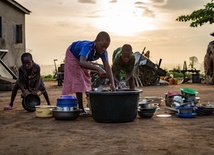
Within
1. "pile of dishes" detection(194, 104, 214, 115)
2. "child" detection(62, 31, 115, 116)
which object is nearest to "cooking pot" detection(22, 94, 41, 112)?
"child" detection(62, 31, 115, 116)

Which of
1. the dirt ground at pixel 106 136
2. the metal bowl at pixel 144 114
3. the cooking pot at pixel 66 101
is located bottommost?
the dirt ground at pixel 106 136

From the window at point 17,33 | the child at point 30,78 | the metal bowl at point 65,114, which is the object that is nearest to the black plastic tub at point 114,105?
the metal bowl at point 65,114

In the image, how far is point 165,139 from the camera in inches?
164

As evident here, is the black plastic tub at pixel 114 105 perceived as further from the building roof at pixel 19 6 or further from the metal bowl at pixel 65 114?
the building roof at pixel 19 6

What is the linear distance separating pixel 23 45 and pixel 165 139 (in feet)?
61.1

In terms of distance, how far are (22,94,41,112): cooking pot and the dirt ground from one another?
0.95 meters

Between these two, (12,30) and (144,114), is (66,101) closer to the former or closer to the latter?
(144,114)

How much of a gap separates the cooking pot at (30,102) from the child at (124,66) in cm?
147

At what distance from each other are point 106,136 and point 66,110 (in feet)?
5.03

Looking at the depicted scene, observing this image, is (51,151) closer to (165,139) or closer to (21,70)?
(165,139)

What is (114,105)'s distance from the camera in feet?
17.5

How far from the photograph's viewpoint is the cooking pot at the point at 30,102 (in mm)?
6998

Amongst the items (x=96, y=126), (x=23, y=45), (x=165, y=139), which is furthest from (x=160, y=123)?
(x=23, y=45)

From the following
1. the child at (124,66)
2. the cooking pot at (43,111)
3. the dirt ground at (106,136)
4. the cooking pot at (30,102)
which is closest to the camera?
the dirt ground at (106,136)
